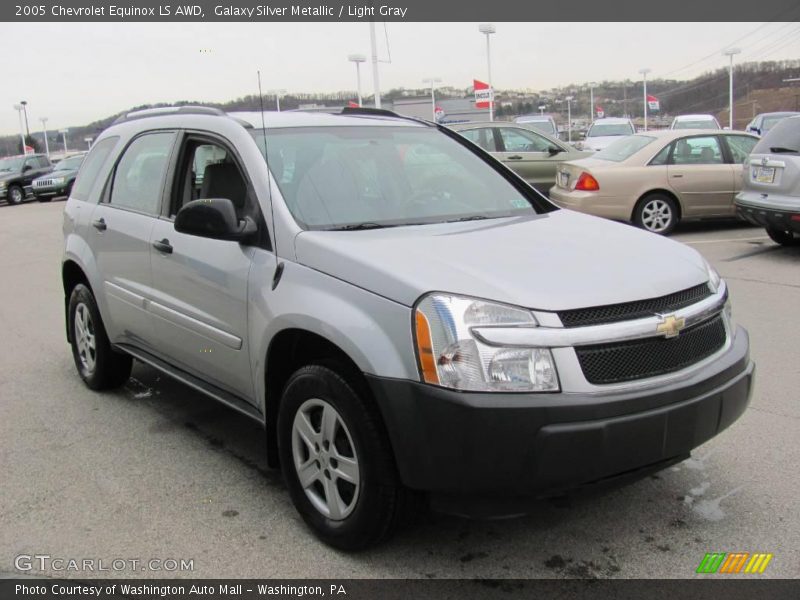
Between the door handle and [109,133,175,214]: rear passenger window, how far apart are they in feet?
0.93

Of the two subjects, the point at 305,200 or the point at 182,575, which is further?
the point at 305,200

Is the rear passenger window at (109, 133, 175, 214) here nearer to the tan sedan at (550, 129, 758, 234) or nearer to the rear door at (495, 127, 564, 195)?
the tan sedan at (550, 129, 758, 234)

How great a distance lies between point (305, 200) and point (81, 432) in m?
2.22

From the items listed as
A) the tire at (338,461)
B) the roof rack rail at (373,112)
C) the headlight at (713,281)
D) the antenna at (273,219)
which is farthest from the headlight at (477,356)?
the roof rack rail at (373,112)

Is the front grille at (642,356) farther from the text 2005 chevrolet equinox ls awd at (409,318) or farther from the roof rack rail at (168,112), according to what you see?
the roof rack rail at (168,112)

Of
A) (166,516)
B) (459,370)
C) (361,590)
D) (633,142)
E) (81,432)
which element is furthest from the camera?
(633,142)

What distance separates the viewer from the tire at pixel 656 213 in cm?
1078

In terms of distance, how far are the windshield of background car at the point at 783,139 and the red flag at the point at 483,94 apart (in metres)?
20.9

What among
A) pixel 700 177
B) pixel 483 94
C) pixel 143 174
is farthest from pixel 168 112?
pixel 483 94

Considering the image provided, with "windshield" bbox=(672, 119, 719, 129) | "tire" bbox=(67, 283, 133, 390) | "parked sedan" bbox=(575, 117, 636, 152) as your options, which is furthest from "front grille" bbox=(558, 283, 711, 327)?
"windshield" bbox=(672, 119, 719, 129)

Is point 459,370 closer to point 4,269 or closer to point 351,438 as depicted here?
point 351,438

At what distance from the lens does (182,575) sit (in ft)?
9.78

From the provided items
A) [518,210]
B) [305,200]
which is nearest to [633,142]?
[518,210]

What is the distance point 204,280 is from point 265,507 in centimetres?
112
